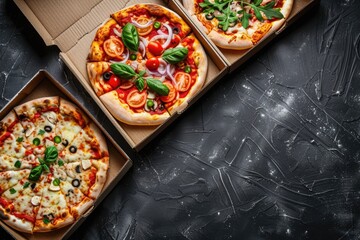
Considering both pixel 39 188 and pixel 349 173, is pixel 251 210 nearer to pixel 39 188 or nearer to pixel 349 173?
pixel 349 173

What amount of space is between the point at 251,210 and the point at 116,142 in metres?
1.49

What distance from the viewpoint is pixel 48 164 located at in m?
4.81

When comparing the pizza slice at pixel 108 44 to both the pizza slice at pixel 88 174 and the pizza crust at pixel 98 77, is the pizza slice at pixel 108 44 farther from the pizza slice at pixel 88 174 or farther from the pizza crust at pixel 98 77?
the pizza slice at pixel 88 174

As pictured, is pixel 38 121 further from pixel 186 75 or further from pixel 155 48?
pixel 186 75

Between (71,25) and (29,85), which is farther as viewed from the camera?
(71,25)

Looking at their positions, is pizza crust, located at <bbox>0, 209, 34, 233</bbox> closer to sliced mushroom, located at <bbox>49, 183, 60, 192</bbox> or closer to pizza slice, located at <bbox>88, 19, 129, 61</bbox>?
sliced mushroom, located at <bbox>49, 183, 60, 192</bbox>

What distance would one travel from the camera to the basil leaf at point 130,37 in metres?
4.96

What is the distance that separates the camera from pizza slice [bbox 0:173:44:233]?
15.3 ft

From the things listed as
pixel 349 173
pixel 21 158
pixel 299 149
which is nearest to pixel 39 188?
pixel 21 158

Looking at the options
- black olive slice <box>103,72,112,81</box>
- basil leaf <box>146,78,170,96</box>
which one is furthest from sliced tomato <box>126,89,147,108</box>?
black olive slice <box>103,72,112,81</box>

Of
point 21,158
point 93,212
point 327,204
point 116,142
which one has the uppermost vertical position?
point 21,158

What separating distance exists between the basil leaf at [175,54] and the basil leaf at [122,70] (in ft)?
1.15

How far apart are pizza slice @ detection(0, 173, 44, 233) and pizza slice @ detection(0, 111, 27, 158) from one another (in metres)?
0.28

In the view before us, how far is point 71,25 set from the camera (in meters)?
5.19
